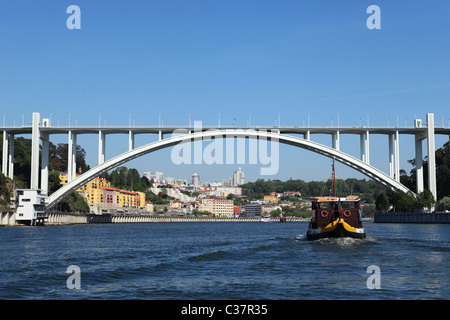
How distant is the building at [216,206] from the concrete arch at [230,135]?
106 metres

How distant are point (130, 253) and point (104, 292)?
30.8ft

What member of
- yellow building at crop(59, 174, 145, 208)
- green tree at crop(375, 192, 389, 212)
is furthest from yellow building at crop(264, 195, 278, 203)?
green tree at crop(375, 192, 389, 212)

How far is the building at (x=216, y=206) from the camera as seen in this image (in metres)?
162

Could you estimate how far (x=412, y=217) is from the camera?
63.4m

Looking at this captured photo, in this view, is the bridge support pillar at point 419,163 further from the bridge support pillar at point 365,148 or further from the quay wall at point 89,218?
the quay wall at point 89,218

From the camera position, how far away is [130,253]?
21172 millimetres

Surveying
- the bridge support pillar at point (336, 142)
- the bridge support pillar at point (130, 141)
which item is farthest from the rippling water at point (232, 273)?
the bridge support pillar at point (336, 142)

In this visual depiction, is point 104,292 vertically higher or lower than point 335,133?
lower

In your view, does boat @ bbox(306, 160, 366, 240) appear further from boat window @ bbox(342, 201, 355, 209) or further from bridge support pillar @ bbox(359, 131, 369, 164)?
bridge support pillar @ bbox(359, 131, 369, 164)

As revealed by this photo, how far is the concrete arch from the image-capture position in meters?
55.0

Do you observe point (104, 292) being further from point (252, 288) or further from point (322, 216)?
point (322, 216)

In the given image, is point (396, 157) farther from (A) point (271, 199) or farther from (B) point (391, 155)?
(A) point (271, 199)
